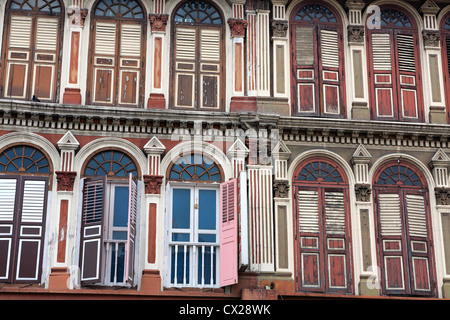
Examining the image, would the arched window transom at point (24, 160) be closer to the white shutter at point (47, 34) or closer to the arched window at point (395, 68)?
the white shutter at point (47, 34)

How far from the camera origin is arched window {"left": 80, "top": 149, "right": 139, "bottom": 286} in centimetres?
1440

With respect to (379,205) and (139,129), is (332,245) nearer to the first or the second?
(379,205)

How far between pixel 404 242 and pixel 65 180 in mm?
6213

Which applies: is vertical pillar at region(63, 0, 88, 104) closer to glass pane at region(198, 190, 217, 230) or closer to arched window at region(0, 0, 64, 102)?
arched window at region(0, 0, 64, 102)

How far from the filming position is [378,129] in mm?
15906

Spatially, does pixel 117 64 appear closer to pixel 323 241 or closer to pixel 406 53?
pixel 323 241

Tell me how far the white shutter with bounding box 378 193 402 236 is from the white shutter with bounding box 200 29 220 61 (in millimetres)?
4197

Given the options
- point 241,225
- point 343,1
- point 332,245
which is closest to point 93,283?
point 241,225

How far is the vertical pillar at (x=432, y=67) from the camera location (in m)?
16.5

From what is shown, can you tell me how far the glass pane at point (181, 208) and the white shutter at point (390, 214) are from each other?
3552 mm

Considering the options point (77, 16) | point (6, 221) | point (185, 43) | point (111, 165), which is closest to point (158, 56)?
point (185, 43)

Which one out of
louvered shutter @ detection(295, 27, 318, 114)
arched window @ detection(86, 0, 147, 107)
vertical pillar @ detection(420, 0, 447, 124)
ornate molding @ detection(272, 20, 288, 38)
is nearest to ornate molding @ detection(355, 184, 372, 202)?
louvered shutter @ detection(295, 27, 318, 114)
